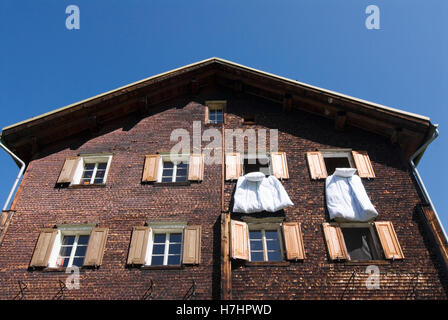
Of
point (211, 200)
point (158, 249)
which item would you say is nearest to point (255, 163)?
point (211, 200)

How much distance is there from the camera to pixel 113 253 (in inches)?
417

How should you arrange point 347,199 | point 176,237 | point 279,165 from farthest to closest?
point 279,165 < point 347,199 < point 176,237

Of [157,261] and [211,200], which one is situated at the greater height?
[211,200]

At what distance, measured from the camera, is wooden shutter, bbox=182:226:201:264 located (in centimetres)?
1028

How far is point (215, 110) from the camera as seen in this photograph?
51.8 ft

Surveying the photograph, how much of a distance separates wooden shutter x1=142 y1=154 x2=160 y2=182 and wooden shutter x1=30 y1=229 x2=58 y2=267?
3.27 metres

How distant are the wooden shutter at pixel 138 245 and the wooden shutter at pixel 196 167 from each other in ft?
7.96

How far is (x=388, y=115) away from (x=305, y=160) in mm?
3324

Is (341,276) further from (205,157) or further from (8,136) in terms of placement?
(8,136)

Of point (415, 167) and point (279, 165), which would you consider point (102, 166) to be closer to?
point (279, 165)

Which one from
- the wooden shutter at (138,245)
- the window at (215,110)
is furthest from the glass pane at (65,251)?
the window at (215,110)

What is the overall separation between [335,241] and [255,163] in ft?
13.8

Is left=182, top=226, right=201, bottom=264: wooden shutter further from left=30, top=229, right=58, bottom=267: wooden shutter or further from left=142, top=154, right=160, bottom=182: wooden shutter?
left=30, top=229, right=58, bottom=267: wooden shutter
